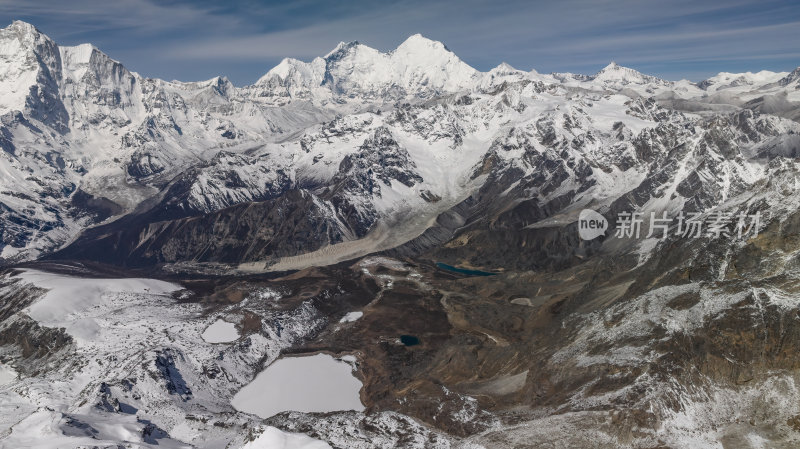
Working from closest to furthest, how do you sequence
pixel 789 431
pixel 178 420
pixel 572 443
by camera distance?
pixel 789 431 < pixel 572 443 < pixel 178 420

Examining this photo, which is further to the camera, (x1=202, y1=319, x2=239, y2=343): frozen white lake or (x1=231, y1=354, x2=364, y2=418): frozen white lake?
(x1=202, y1=319, x2=239, y2=343): frozen white lake

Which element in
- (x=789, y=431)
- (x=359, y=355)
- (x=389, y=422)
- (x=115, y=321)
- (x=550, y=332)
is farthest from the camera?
(x=115, y=321)

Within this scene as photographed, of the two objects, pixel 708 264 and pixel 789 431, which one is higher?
pixel 708 264

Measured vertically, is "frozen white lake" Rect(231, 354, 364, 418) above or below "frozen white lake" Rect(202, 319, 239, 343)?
below

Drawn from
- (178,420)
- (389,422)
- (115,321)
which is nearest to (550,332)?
(389,422)

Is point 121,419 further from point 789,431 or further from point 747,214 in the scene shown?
point 747,214
